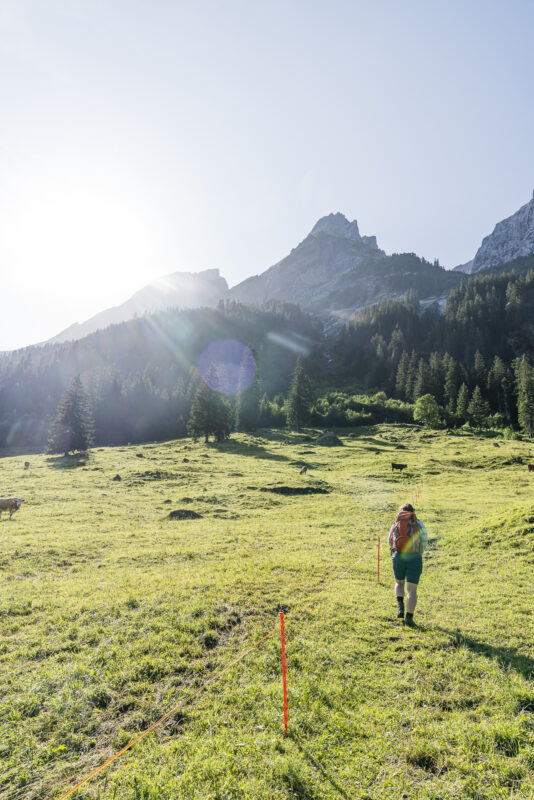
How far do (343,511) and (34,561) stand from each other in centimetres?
2094

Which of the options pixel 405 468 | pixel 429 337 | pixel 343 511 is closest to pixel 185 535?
pixel 343 511

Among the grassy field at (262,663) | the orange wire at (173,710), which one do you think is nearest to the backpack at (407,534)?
the grassy field at (262,663)

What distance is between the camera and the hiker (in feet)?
35.4

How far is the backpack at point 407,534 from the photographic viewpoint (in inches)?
428

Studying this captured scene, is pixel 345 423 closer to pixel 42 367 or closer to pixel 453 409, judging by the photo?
pixel 453 409

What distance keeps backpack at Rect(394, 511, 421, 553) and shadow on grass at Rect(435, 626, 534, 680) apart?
2.38 metres

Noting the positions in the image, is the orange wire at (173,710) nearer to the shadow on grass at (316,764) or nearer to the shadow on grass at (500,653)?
the shadow on grass at (316,764)

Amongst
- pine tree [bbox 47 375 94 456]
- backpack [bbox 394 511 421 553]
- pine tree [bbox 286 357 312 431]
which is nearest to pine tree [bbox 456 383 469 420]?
pine tree [bbox 286 357 312 431]

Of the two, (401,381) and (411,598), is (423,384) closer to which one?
(401,381)

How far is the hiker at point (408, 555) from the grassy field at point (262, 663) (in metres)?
0.70

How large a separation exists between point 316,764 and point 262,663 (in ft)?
10.4

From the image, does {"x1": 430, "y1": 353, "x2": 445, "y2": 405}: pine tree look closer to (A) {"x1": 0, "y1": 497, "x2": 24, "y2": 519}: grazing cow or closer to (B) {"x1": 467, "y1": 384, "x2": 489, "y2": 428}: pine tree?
(B) {"x1": 467, "y1": 384, "x2": 489, "y2": 428}: pine tree

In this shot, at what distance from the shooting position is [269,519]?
2623cm

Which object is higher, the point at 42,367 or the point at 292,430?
→ the point at 42,367
